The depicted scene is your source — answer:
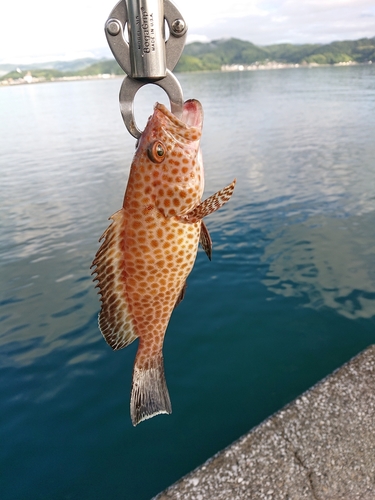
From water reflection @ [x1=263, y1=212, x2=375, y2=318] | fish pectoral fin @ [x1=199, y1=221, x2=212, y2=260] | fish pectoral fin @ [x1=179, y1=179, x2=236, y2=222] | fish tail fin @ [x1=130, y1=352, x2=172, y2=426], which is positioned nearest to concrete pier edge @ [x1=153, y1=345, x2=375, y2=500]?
fish tail fin @ [x1=130, y1=352, x2=172, y2=426]

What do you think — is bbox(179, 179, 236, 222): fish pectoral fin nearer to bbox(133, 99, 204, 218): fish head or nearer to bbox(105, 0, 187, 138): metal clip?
bbox(133, 99, 204, 218): fish head

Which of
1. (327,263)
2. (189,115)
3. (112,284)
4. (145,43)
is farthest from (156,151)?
(327,263)

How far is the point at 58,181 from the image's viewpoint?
21.5 meters

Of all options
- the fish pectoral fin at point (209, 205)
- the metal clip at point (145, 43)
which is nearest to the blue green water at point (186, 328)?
the fish pectoral fin at point (209, 205)

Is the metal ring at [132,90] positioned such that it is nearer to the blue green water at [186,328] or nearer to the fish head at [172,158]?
the fish head at [172,158]

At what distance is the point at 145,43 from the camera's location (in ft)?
6.03

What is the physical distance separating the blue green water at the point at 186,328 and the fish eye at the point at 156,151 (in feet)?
17.2

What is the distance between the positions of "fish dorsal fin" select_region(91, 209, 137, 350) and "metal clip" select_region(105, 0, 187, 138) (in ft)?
2.21

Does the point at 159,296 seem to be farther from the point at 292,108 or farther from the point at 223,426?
the point at 292,108

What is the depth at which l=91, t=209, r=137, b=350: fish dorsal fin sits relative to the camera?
2.31m

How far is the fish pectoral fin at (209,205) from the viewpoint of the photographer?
2186 mm

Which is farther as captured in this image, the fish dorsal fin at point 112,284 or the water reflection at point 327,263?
the water reflection at point 327,263

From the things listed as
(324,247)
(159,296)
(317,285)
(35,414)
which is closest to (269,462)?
(159,296)

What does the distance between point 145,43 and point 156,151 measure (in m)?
0.59
